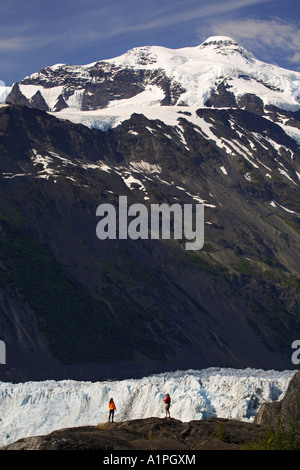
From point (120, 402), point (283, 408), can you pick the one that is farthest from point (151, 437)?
point (120, 402)

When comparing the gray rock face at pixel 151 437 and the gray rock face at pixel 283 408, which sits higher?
the gray rock face at pixel 283 408

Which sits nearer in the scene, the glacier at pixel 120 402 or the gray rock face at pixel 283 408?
the gray rock face at pixel 283 408

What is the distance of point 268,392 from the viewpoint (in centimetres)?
8600

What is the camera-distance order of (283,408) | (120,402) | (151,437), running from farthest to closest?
(120,402), (283,408), (151,437)

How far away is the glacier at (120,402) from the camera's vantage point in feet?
270

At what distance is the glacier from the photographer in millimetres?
82188

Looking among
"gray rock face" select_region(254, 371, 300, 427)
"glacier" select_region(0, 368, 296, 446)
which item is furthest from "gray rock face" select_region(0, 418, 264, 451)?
"glacier" select_region(0, 368, 296, 446)

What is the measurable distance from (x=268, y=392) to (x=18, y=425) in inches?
1117

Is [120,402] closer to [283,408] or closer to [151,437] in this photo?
[283,408]

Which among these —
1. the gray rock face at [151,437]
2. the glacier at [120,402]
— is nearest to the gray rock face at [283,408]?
the gray rock face at [151,437]

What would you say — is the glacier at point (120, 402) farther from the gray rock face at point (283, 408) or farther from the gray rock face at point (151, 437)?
the gray rock face at point (151, 437)

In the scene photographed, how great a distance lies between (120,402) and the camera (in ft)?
283
